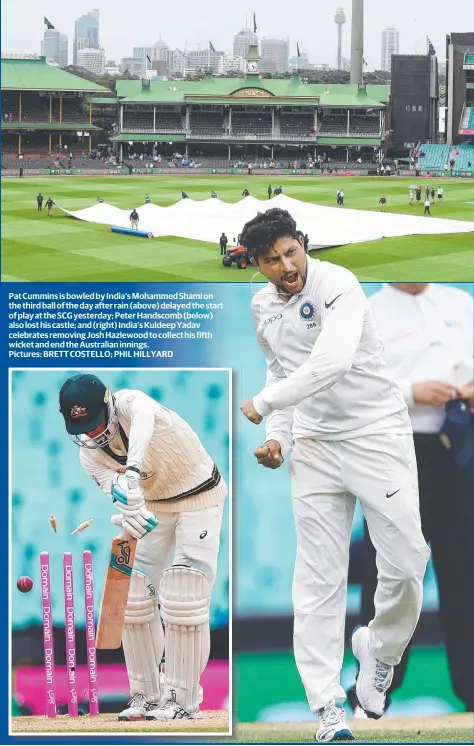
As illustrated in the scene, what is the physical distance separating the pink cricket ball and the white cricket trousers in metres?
1.47

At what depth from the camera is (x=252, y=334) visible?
5859 mm

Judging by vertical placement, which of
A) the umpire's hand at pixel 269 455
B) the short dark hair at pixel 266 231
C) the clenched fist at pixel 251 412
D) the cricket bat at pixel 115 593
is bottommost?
the cricket bat at pixel 115 593

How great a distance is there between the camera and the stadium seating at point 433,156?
1569 inches

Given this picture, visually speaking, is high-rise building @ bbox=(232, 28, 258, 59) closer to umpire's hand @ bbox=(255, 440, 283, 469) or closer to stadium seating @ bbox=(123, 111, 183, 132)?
umpire's hand @ bbox=(255, 440, 283, 469)

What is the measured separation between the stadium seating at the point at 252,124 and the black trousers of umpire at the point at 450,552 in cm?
4511

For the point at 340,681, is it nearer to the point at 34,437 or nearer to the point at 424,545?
the point at 424,545

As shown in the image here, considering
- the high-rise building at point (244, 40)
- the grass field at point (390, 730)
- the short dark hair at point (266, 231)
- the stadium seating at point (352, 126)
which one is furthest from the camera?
the stadium seating at point (352, 126)

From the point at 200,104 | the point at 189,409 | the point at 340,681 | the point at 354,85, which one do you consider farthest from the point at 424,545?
the point at 200,104

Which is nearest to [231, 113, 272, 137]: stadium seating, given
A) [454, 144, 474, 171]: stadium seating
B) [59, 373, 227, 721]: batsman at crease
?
[454, 144, 474, 171]: stadium seating

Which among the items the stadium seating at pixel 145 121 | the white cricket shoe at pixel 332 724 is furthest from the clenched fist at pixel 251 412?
the stadium seating at pixel 145 121

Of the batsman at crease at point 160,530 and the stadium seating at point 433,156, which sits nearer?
the batsman at crease at point 160,530

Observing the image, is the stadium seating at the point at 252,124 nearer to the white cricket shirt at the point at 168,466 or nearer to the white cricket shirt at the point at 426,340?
the white cricket shirt at the point at 426,340

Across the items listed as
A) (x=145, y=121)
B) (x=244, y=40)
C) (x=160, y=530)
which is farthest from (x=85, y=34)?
(x=145, y=121)

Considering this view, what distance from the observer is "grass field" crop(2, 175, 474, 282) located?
1736 cm
